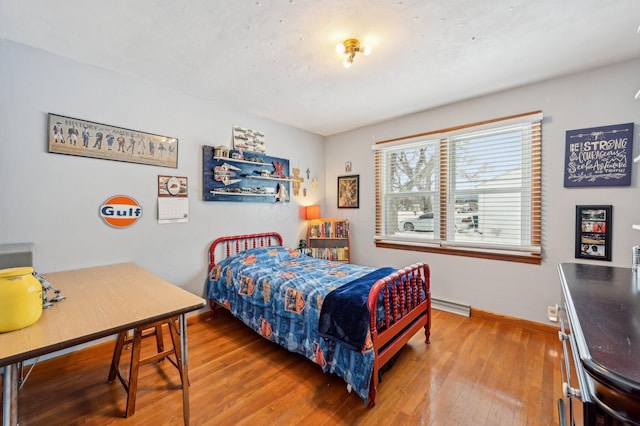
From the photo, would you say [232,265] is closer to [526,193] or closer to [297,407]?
[297,407]

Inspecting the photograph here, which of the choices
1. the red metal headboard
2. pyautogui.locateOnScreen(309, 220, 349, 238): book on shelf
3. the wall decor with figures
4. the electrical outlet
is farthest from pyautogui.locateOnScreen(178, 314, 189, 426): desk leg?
the electrical outlet

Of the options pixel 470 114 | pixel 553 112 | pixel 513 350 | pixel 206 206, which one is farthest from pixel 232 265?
pixel 553 112

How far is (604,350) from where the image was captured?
0.77 metres

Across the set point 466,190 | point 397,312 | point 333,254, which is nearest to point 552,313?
point 466,190

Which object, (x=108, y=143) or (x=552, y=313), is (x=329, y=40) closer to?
(x=108, y=143)

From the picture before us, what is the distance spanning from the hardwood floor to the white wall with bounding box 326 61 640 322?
1.71 feet

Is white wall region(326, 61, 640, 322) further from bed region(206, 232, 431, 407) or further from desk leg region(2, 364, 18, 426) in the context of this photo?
desk leg region(2, 364, 18, 426)

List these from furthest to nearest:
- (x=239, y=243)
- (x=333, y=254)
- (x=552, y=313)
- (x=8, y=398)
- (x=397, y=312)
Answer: (x=333, y=254), (x=239, y=243), (x=552, y=313), (x=397, y=312), (x=8, y=398)

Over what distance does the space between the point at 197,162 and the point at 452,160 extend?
3011 millimetres

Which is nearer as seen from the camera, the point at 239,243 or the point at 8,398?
the point at 8,398

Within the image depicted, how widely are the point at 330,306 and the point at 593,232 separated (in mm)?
2479

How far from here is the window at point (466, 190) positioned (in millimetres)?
2773

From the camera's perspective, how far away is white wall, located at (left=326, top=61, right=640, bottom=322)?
2.30m

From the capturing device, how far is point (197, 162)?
3.04 m
